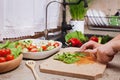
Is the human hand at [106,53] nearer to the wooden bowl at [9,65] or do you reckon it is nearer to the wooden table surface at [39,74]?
the wooden table surface at [39,74]

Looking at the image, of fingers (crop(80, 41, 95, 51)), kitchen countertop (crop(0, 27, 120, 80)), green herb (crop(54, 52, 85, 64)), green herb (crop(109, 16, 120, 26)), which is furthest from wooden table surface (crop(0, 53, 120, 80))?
green herb (crop(109, 16, 120, 26))

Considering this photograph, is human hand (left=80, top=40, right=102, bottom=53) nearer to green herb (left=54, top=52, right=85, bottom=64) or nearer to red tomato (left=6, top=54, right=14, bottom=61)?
green herb (left=54, top=52, right=85, bottom=64)

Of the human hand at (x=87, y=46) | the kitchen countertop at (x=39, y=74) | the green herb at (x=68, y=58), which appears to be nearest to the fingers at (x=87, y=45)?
the human hand at (x=87, y=46)

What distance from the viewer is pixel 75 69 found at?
833mm

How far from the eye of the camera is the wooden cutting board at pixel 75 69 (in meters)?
0.79

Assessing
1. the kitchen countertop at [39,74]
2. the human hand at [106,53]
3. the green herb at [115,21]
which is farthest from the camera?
the green herb at [115,21]

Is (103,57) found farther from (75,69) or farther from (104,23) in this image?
(104,23)

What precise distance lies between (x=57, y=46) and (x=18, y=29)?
0.27 m

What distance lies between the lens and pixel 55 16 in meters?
1.77

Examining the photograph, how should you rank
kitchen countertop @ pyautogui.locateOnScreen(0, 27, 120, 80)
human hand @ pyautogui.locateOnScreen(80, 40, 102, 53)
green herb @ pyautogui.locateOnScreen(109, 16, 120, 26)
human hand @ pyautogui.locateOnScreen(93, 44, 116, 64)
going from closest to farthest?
kitchen countertop @ pyautogui.locateOnScreen(0, 27, 120, 80), human hand @ pyautogui.locateOnScreen(93, 44, 116, 64), human hand @ pyautogui.locateOnScreen(80, 40, 102, 53), green herb @ pyautogui.locateOnScreen(109, 16, 120, 26)

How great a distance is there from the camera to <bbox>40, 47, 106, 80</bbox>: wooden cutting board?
2.59 feet

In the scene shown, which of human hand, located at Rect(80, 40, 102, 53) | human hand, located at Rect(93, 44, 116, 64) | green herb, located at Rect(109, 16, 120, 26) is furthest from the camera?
green herb, located at Rect(109, 16, 120, 26)

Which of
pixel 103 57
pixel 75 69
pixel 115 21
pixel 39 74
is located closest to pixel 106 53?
pixel 103 57

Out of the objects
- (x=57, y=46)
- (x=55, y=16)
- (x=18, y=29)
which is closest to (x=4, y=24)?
(x=18, y=29)
